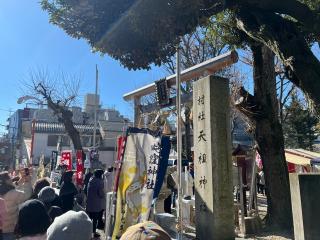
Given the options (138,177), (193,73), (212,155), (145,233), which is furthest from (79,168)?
(145,233)

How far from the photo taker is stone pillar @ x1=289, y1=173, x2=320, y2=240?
21.1ft

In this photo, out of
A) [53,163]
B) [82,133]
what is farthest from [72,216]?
[82,133]

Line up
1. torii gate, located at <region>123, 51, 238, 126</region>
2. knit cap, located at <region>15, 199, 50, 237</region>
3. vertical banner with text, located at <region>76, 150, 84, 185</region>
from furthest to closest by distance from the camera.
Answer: vertical banner with text, located at <region>76, 150, 84, 185</region>
torii gate, located at <region>123, 51, 238, 126</region>
knit cap, located at <region>15, 199, 50, 237</region>

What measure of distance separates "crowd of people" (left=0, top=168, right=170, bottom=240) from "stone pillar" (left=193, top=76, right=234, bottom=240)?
2.38 meters

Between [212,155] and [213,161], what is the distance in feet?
0.40

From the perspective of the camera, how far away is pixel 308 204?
6.46 meters

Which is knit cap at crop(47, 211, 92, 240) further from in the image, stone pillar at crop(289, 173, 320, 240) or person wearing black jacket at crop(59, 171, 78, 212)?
person wearing black jacket at crop(59, 171, 78, 212)

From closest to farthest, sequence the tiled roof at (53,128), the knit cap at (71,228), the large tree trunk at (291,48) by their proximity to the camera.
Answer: the knit cap at (71,228) < the large tree trunk at (291,48) < the tiled roof at (53,128)

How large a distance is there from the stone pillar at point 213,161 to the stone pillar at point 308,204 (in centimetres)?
130

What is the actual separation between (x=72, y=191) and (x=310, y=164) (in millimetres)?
15669

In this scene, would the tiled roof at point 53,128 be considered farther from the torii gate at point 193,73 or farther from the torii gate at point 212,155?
the torii gate at point 212,155

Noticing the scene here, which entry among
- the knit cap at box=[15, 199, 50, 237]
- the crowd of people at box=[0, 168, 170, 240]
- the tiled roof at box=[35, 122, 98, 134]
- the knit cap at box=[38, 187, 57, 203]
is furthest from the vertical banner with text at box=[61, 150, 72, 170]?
the tiled roof at box=[35, 122, 98, 134]

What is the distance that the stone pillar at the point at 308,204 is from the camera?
6.42 metres

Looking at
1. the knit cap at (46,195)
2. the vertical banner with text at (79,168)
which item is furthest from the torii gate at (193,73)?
the vertical banner with text at (79,168)
